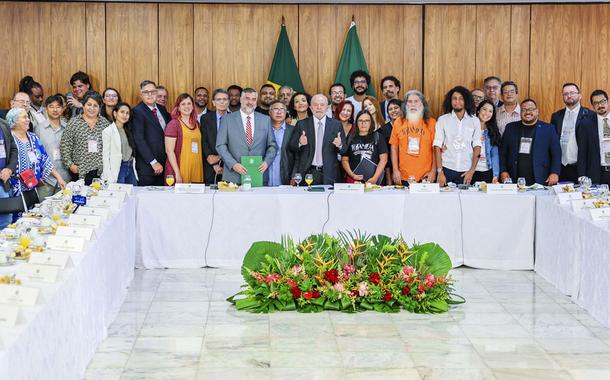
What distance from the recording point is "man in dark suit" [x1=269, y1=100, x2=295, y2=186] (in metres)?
7.48

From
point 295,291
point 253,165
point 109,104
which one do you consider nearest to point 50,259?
point 295,291

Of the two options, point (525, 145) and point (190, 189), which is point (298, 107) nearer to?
point (190, 189)

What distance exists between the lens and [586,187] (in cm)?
650

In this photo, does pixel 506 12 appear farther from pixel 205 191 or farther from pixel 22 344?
pixel 22 344

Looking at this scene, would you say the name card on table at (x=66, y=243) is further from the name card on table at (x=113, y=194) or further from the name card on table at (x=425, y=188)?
the name card on table at (x=425, y=188)

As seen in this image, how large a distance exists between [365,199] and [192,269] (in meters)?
1.46

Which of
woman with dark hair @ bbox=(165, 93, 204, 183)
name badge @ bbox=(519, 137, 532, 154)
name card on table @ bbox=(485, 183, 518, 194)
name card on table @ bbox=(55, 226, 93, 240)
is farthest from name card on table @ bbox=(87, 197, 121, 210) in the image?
name badge @ bbox=(519, 137, 532, 154)

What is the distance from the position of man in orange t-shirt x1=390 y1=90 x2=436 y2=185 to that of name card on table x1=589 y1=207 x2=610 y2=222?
7.97ft

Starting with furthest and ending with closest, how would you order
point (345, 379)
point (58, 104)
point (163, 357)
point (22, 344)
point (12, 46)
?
1. point (12, 46)
2. point (58, 104)
3. point (163, 357)
4. point (345, 379)
5. point (22, 344)

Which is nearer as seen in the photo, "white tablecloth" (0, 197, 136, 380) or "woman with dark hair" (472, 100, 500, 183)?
"white tablecloth" (0, 197, 136, 380)

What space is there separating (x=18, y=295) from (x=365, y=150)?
189 inches

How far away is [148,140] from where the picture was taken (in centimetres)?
774

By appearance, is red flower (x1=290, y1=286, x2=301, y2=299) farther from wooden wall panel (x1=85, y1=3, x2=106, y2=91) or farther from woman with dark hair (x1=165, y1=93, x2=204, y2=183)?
wooden wall panel (x1=85, y1=3, x2=106, y2=91)

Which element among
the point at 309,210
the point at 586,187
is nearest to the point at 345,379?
the point at 309,210
